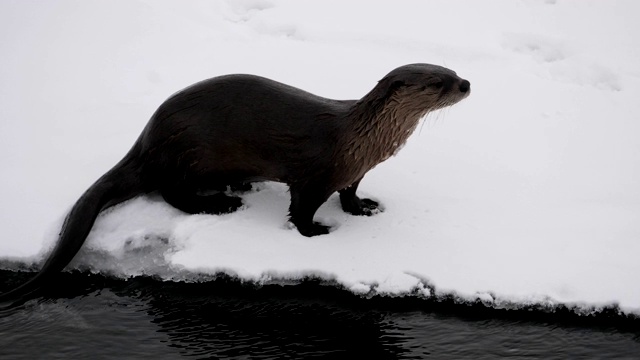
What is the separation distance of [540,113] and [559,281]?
1.96 m

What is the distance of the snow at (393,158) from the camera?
4.02 m

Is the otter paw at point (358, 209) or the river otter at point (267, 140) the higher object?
the river otter at point (267, 140)

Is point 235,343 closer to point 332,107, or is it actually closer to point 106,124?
point 332,107

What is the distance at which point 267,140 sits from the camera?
418cm

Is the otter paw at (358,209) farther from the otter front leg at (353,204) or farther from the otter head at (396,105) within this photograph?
the otter head at (396,105)

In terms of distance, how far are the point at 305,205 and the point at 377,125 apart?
57 centimetres

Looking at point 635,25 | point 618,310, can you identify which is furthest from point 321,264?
point 635,25

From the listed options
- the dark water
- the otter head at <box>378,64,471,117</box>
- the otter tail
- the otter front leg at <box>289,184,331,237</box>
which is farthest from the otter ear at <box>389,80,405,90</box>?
the otter tail

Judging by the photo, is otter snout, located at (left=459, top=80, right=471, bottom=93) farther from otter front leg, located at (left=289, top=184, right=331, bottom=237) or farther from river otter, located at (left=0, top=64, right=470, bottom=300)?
otter front leg, located at (left=289, top=184, right=331, bottom=237)

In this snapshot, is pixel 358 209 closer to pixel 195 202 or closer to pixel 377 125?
pixel 377 125

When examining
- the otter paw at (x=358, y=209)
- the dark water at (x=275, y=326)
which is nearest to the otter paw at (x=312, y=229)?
the otter paw at (x=358, y=209)

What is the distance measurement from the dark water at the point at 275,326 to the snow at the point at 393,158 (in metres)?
Result: 0.09

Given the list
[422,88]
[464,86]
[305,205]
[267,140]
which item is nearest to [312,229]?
[305,205]

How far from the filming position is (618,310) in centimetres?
373
